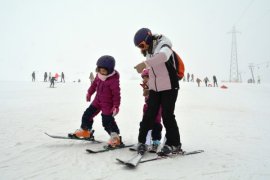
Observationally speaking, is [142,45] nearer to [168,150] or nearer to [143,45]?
[143,45]

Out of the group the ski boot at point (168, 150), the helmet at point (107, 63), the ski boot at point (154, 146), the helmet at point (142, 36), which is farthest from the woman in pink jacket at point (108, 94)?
the ski boot at point (168, 150)

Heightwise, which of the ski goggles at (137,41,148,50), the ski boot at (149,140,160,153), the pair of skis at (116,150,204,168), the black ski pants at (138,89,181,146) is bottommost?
the ski boot at (149,140,160,153)

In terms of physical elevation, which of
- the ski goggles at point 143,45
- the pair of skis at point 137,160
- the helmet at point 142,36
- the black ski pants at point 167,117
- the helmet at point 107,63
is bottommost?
the pair of skis at point 137,160

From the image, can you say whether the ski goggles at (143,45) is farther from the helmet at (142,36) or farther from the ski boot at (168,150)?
the ski boot at (168,150)

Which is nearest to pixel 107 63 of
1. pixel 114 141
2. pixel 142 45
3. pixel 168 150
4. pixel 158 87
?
pixel 142 45

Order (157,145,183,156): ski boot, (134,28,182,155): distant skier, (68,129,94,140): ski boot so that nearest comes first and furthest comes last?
(157,145,183,156): ski boot < (134,28,182,155): distant skier < (68,129,94,140): ski boot

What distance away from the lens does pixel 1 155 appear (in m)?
3.92

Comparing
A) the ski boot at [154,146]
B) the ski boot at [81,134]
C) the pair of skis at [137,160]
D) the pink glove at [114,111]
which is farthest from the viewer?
the ski boot at [81,134]

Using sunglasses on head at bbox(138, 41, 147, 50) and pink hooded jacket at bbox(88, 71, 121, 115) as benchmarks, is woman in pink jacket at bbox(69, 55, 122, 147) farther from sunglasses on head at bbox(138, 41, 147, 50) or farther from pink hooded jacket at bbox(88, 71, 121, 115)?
sunglasses on head at bbox(138, 41, 147, 50)

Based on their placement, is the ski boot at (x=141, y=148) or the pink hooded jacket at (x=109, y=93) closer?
the ski boot at (x=141, y=148)

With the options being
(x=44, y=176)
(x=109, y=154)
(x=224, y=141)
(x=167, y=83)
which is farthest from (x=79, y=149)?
(x=224, y=141)

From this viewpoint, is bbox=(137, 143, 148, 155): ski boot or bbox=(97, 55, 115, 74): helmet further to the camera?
bbox=(97, 55, 115, 74): helmet

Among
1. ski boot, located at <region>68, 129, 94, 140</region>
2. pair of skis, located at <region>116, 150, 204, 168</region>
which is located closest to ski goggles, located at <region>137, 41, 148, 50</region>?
pair of skis, located at <region>116, 150, 204, 168</region>

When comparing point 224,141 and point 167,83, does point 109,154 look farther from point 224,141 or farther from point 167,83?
point 224,141
